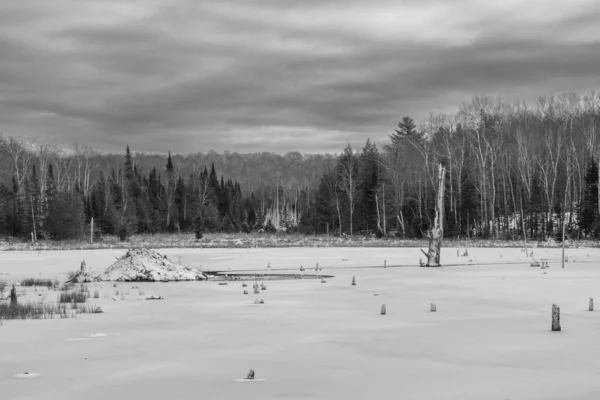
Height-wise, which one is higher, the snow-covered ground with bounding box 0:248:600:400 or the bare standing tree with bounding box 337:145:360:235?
the bare standing tree with bounding box 337:145:360:235

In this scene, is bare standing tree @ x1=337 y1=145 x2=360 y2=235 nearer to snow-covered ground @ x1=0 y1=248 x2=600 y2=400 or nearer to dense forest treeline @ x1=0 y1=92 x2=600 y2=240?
dense forest treeline @ x1=0 y1=92 x2=600 y2=240

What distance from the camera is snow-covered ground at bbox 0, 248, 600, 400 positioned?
9016 millimetres

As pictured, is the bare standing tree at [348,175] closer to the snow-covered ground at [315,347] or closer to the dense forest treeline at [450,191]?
the dense forest treeline at [450,191]

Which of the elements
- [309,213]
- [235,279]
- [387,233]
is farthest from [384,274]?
[309,213]

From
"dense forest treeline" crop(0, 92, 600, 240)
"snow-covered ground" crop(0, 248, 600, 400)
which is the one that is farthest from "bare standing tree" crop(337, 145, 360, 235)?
"snow-covered ground" crop(0, 248, 600, 400)

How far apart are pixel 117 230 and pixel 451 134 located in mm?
43240

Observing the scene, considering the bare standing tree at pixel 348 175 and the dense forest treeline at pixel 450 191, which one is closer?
the dense forest treeline at pixel 450 191

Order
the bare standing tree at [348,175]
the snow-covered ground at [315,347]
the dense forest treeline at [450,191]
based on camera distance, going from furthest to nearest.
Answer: the bare standing tree at [348,175], the dense forest treeline at [450,191], the snow-covered ground at [315,347]

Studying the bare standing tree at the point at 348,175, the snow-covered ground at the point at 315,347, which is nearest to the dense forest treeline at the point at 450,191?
the bare standing tree at the point at 348,175

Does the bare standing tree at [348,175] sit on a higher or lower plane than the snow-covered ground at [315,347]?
higher

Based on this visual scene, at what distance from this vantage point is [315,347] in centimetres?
1214

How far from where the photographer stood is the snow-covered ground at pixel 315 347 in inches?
355

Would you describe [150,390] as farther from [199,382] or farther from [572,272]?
[572,272]

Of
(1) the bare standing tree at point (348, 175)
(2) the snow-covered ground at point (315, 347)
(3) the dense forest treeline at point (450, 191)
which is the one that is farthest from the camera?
(1) the bare standing tree at point (348, 175)
